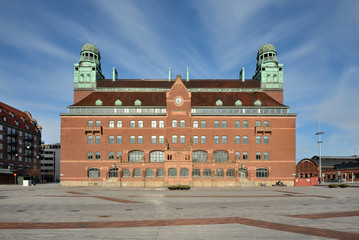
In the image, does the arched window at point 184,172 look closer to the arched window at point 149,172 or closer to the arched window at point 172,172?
the arched window at point 172,172

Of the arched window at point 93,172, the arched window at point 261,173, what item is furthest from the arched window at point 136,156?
the arched window at point 261,173

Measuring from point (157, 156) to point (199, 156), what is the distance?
9720 mm

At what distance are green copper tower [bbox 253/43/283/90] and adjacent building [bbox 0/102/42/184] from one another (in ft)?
219

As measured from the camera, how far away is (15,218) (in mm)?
18547

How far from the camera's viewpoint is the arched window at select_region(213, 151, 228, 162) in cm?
6995

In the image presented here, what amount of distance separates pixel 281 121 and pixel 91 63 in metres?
51.0

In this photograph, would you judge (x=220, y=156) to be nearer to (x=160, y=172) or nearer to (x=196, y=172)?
(x=196, y=172)

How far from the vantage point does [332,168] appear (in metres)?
120

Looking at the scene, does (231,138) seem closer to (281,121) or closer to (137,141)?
(281,121)

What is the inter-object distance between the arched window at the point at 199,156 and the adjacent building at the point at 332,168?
188ft

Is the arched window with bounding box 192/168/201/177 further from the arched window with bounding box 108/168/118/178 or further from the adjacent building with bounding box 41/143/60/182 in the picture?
the adjacent building with bounding box 41/143/60/182

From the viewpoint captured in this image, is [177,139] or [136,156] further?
[136,156]

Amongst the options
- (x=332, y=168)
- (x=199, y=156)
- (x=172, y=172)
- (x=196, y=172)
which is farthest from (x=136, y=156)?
(x=332, y=168)

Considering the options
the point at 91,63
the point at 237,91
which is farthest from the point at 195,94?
the point at 91,63
